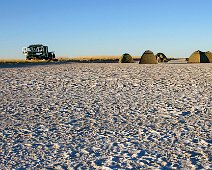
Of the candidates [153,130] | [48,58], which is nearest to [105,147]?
[153,130]

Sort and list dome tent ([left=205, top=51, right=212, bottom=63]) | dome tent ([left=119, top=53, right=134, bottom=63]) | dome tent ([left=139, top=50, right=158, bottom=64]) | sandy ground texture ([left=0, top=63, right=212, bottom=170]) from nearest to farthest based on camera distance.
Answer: sandy ground texture ([left=0, top=63, right=212, bottom=170]) < dome tent ([left=139, top=50, right=158, bottom=64]) < dome tent ([left=205, top=51, right=212, bottom=63]) < dome tent ([left=119, top=53, right=134, bottom=63])

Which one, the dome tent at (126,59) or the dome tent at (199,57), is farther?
the dome tent at (126,59)

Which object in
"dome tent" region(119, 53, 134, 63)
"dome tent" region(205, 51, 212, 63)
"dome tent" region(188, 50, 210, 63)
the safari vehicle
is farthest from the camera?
the safari vehicle

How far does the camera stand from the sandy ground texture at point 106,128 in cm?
417

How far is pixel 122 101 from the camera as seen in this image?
793 cm

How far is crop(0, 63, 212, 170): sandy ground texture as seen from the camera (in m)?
4.17

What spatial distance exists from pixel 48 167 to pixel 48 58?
36.3 meters

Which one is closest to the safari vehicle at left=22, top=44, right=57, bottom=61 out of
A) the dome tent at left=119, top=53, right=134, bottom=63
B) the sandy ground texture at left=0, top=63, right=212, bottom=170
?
the dome tent at left=119, top=53, right=134, bottom=63

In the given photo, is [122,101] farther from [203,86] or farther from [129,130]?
[203,86]

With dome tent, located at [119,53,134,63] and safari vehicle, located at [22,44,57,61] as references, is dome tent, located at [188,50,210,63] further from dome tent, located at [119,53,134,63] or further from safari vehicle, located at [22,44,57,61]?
safari vehicle, located at [22,44,57,61]

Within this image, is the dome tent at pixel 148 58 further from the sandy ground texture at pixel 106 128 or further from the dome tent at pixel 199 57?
the sandy ground texture at pixel 106 128

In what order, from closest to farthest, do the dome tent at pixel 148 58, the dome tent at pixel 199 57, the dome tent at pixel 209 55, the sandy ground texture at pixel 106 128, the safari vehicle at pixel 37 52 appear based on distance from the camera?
the sandy ground texture at pixel 106 128 < the dome tent at pixel 148 58 < the dome tent at pixel 199 57 < the dome tent at pixel 209 55 < the safari vehicle at pixel 37 52

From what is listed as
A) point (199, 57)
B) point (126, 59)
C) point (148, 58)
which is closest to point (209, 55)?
point (199, 57)

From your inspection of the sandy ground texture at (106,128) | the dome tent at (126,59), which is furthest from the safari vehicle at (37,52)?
the sandy ground texture at (106,128)
